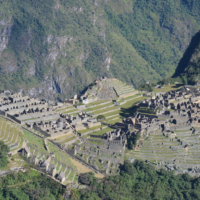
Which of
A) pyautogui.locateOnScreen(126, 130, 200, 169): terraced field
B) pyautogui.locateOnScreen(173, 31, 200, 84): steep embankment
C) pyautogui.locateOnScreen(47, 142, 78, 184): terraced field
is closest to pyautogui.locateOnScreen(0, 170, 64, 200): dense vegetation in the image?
pyautogui.locateOnScreen(47, 142, 78, 184): terraced field

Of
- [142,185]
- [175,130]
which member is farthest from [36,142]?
[175,130]

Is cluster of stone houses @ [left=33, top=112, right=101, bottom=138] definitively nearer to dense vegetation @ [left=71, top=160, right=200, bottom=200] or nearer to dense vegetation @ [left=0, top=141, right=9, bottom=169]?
dense vegetation @ [left=0, top=141, right=9, bottom=169]

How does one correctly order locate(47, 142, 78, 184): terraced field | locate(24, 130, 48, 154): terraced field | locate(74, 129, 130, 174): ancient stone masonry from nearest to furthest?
locate(47, 142, 78, 184): terraced field
locate(24, 130, 48, 154): terraced field
locate(74, 129, 130, 174): ancient stone masonry

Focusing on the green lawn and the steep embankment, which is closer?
the green lawn

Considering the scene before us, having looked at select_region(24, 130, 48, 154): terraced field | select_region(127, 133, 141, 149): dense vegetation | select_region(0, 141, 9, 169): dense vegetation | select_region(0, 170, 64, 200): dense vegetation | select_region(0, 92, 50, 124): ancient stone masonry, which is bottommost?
select_region(0, 170, 64, 200): dense vegetation

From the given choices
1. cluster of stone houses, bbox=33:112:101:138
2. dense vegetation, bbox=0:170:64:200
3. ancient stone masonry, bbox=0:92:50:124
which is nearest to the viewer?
dense vegetation, bbox=0:170:64:200

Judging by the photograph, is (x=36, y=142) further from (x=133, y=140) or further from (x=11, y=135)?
(x=133, y=140)

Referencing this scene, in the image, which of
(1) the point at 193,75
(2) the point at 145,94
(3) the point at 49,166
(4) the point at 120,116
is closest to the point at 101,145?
(3) the point at 49,166

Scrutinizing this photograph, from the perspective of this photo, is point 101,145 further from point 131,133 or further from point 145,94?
point 145,94
